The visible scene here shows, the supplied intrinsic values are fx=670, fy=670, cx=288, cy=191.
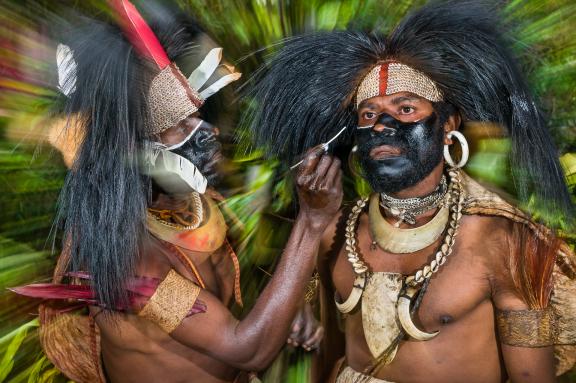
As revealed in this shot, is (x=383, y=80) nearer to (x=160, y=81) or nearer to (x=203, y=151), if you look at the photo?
(x=203, y=151)

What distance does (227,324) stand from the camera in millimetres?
2914

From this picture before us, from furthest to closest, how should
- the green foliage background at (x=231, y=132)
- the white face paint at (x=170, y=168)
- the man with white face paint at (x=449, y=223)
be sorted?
1. the green foliage background at (x=231, y=132)
2. the white face paint at (x=170, y=168)
3. the man with white face paint at (x=449, y=223)

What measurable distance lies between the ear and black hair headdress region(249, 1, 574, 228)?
0.04m

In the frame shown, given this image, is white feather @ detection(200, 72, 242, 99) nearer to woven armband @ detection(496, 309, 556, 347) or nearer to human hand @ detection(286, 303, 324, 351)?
human hand @ detection(286, 303, 324, 351)

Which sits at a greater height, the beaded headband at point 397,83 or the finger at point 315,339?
the beaded headband at point 397,83

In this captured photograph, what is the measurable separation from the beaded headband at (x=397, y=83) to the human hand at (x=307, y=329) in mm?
1242

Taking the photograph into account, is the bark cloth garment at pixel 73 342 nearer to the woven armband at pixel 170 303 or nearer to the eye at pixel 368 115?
the woven armband at pixel 170 303

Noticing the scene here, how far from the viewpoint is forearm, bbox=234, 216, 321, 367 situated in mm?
2885

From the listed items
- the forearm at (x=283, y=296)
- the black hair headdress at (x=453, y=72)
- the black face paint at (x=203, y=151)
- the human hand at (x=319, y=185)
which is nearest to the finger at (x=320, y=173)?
the human hand at (x=319, y=185)

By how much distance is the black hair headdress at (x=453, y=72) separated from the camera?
9.41 feet

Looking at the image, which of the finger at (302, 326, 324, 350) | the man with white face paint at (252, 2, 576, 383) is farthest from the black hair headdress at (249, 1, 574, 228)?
the finger at (302, 326, 324, 350)

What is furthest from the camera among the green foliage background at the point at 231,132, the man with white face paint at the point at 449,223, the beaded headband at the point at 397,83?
the green foliage background at the point at 231,132

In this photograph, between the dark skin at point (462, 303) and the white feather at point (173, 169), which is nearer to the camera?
the dark skin at point (462, 303)

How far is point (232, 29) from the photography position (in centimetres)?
431
